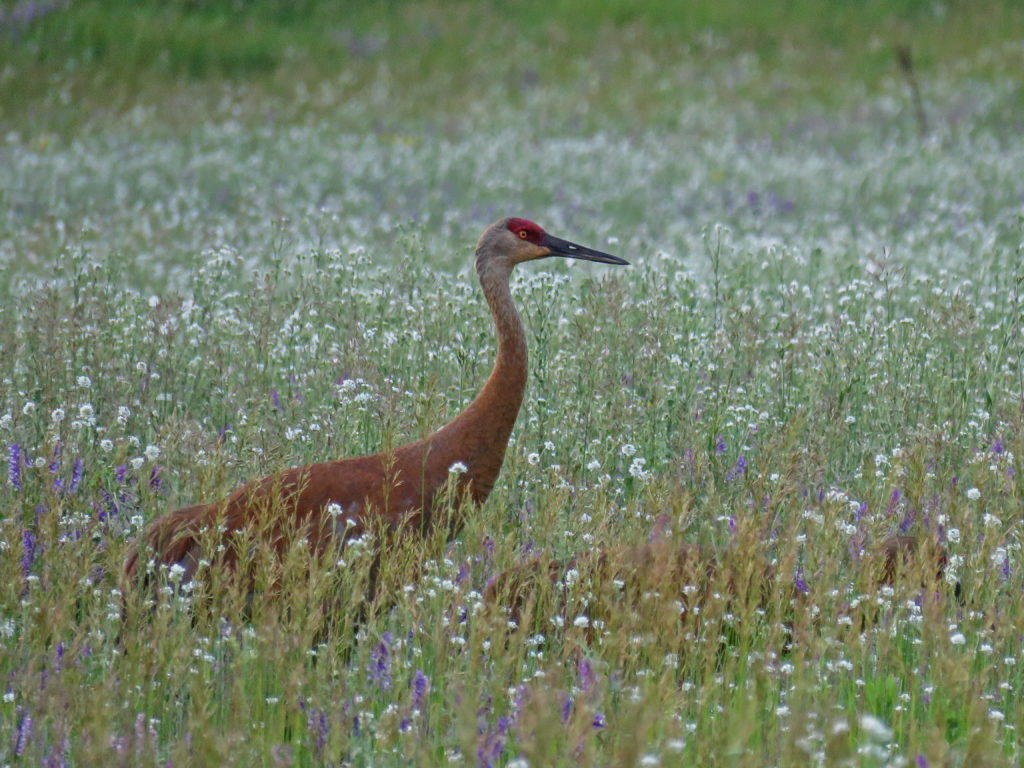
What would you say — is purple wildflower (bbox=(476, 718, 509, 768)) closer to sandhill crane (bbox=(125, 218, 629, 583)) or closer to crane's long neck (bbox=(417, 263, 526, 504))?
sandhill crane (bbox=(125, 218, 629, 583))

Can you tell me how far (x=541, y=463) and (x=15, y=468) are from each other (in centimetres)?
216

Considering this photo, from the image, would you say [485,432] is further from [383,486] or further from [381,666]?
[381,666]

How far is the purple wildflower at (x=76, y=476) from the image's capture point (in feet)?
16.3

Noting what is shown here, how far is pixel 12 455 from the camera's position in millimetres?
5152

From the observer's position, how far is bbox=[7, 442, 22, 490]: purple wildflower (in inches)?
199

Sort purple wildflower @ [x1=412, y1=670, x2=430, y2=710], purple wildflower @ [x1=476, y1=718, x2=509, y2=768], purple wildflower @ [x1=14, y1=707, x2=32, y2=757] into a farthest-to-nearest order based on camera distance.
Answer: purple wildflower @ [x1=412, y1=670, x2=430, y2=710] → purple wildflower @ [x1=14, y1=707, x2=32, y2=757] → purple wildflower @ [x1=476, y1=718, x2=509, y2=768]

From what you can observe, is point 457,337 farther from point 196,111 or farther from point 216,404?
point 196,111

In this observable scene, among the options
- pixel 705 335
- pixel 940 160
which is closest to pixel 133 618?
pixel 705 335

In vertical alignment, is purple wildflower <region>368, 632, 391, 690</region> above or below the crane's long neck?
below

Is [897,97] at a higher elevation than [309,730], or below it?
higher

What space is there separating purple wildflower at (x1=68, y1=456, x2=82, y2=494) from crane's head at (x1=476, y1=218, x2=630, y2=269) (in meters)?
1.88

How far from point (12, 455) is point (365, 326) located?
8.09 feet

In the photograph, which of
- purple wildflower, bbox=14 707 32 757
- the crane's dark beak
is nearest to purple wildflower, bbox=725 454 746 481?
the crane's dark beak

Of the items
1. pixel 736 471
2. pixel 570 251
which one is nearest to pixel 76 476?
pixel 570 251
